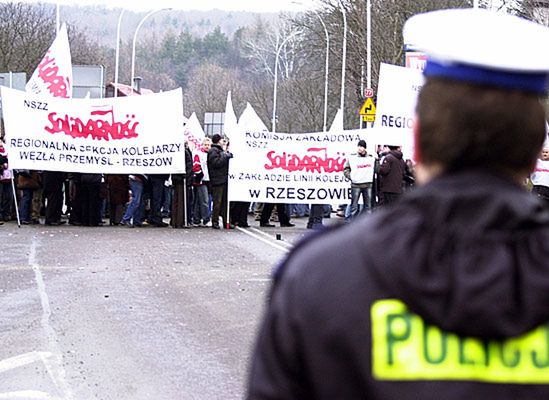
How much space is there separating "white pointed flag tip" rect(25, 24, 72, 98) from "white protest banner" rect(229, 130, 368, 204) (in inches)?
152

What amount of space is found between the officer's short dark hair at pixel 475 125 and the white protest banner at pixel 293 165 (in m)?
23.1

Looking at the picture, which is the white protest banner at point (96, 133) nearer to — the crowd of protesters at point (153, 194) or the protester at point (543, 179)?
the crowd of protesters at point (153, 194)

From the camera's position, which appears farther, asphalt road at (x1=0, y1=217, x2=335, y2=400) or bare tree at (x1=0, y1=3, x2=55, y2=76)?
bare tree at (x1=0, y1=3, x2=55, y2=76)

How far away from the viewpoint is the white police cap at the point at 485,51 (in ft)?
6.51

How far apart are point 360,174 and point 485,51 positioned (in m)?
21.7

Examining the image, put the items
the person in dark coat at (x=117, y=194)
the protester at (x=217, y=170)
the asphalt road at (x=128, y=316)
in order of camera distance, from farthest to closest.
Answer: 1. the person in dark coat at (x=117, y=194)
2. the protester at (x=217, y=170)
3. the asphalt road at (x=128, y=316)

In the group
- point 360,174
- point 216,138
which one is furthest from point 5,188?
point 360,174

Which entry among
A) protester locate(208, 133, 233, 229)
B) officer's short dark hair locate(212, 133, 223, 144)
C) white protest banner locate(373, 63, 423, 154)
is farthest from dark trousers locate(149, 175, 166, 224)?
white protest banner locate(373, 63, 423, 154)

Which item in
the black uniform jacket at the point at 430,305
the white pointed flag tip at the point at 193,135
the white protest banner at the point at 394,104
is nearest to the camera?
the black uniform jacket at the point at 430,305

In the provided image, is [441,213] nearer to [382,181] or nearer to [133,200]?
[382,181]

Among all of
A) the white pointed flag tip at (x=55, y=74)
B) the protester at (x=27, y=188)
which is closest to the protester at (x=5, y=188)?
the protester at (x=27, y=188)

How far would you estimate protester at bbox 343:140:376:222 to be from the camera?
23.6 meters

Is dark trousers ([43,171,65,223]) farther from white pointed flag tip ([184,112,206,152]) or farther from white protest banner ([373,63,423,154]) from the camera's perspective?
white protest banner ([373,63,423,154])

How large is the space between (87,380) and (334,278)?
651 centimetres
